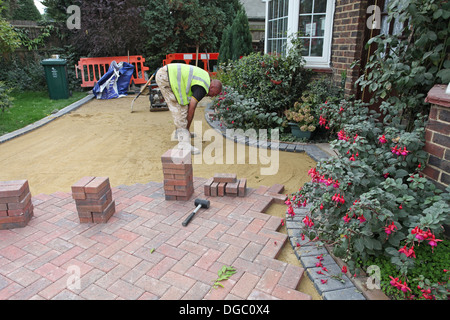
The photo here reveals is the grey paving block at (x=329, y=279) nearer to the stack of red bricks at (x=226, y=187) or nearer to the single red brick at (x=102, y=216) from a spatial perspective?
the stack of red bricks at (x=226, y=187)

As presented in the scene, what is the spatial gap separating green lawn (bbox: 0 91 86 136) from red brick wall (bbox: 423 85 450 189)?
727 centimetres

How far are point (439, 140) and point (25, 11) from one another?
18.6m

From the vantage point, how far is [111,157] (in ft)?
17.2

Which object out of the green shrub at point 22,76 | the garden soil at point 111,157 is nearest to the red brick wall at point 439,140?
the garden soil at point 111,157

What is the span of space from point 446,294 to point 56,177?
4612mm

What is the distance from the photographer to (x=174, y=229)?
312 cm

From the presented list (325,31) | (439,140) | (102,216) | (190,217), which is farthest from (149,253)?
(325,31)

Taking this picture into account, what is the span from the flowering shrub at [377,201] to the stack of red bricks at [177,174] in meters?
1.34

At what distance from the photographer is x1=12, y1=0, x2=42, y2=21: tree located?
596 inches

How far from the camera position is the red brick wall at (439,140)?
2.46 metres

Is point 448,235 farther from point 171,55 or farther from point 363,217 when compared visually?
point 171,55

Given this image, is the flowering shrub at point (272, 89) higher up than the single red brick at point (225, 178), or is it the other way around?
the flowering shrub at point (272, 89)

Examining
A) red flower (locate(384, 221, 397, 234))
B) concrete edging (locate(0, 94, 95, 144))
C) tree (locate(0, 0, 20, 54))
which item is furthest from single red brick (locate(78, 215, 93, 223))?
tree (locate(0, 0, 20, 54))
